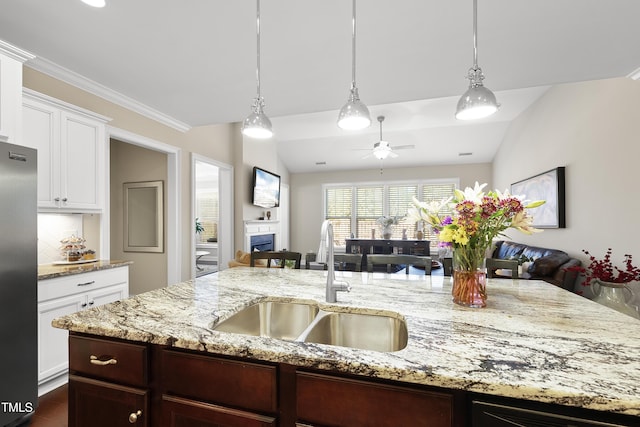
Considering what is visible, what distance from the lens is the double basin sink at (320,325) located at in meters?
1.21

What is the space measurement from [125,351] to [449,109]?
556 centimetres

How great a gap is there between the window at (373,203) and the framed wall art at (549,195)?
245 cm

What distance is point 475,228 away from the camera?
118cm

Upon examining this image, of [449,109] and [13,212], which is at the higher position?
[449,109]

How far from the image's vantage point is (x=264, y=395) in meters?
0.87

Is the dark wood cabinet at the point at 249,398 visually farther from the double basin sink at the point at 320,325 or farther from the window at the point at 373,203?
the window at the point at 373,203

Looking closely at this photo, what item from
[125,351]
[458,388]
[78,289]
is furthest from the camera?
[78,289]

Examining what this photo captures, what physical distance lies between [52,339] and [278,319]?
193 cm

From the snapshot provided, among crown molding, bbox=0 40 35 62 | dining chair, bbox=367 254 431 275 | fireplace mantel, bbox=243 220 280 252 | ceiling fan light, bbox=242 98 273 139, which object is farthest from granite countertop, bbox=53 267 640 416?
fireplace mantel, bbox=243 220 280 252

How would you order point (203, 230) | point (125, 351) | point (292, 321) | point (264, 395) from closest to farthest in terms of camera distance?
point (264, 395), point (125, 351), point (292, 321), point (203, 230)

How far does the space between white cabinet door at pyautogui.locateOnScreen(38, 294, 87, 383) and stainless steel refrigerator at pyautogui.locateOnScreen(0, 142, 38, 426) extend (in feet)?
0.78

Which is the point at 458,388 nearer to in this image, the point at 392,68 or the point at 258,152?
the point at 392,68

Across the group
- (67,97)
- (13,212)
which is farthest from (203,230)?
(13,212)

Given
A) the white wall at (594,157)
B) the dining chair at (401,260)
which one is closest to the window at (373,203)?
the white wall at (594,157)
